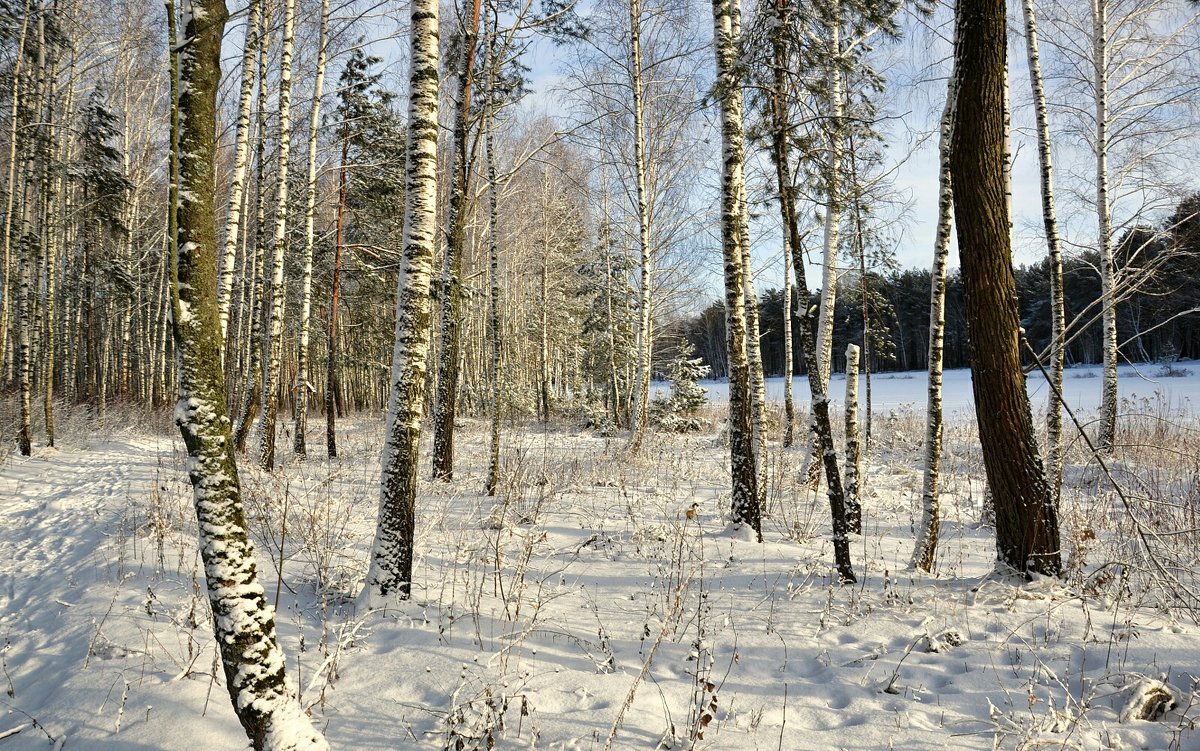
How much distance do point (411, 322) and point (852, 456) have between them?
16.7 feet

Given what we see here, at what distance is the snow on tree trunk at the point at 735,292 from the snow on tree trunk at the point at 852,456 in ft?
3.25

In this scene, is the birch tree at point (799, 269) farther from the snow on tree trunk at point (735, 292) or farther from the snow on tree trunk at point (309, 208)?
the snow on tree trunk at point (309, 208)

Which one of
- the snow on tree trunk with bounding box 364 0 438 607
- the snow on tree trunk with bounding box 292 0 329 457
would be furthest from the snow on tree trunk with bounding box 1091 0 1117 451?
the snow on tree trunk with bounding box 292 0 329 457

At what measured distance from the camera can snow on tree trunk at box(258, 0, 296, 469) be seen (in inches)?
351

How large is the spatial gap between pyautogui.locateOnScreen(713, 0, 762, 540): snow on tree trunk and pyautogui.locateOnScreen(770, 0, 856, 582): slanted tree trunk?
1.04m

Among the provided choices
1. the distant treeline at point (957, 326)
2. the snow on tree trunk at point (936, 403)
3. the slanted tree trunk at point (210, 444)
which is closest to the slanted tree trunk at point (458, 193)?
the slanted tree trunk at point (210, 444)

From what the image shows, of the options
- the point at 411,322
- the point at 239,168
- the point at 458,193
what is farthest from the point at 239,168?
the point at 411,322

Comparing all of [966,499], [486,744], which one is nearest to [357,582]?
[486,744]

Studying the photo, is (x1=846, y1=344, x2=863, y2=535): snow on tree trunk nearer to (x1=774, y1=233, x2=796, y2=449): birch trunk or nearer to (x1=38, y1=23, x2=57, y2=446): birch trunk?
(x1=774, y1=233, x2=796, y2=449): birch trunk

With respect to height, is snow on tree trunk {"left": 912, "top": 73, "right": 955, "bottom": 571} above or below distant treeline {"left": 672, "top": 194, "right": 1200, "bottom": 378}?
below

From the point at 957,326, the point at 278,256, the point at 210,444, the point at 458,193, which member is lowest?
the point at 210,444

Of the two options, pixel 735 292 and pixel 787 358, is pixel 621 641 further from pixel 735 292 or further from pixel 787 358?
pixel 787 358

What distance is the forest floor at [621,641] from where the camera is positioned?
8.71 ft

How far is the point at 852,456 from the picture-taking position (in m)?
6.36
